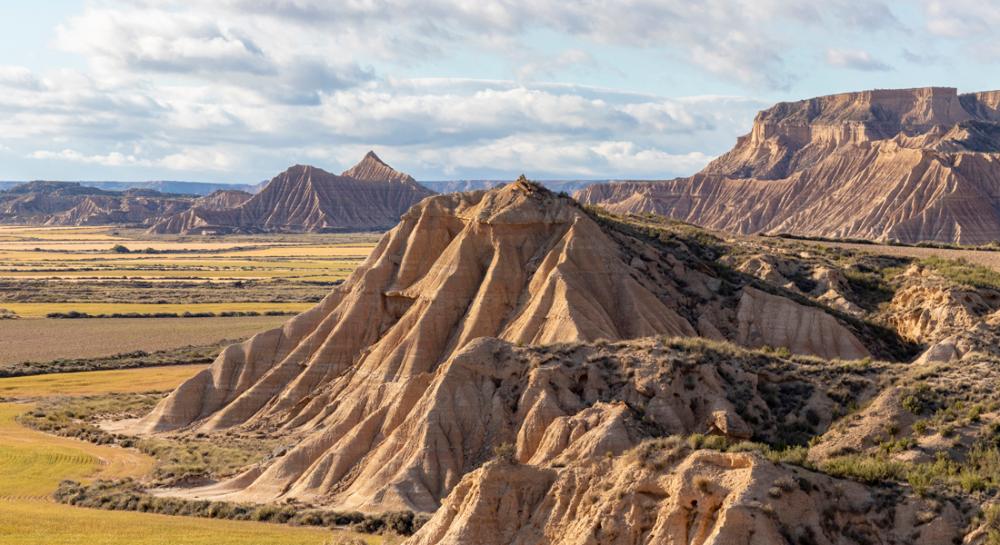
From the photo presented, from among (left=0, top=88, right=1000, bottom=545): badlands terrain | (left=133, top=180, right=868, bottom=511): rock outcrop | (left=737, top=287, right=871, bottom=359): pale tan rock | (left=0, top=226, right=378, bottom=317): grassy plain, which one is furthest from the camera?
(left=0, top=226, right=378, bottom=317): grassy plain

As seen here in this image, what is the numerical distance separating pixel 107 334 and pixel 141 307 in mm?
22383

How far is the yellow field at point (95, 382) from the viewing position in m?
71.3

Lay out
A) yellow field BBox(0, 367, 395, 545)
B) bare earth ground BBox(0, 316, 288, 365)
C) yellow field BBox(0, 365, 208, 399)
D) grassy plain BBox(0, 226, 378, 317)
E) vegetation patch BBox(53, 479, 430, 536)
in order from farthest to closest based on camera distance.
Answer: grassy plain BBox(0, 226, 378, 317), bare earth ground BBox(0, 316, 288, 365), yellow field BBox(0, 365, 208, 399), yellow field BBox(0, 367, 395, 545), vegetation patch BBox(53, 479, 430, 536)

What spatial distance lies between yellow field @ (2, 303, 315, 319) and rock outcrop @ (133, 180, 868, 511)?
59355 millimetres

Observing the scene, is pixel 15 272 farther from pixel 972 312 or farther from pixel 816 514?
pixel 816 514

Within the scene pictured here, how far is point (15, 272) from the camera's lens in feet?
549

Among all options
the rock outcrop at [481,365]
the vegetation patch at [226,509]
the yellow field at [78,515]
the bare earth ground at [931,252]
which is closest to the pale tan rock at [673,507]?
the rock outcrop at [481,365]

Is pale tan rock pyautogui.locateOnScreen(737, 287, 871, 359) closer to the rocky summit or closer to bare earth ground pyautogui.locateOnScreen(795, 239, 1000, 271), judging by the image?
the rocky summit

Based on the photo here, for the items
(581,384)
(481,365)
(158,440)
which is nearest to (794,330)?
(581,384)

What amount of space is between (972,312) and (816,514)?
3688 centimetres

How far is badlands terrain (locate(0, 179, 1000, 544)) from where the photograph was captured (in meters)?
26.1

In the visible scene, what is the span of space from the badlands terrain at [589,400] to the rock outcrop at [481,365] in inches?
3.9

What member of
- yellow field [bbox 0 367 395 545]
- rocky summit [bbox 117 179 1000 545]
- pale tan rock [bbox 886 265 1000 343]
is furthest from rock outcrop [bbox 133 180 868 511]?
pale tan rock [bbox 886 265 1000 343]

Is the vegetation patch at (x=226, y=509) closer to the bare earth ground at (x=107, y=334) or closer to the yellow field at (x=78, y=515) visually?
the yellow field at (x=78, y=515)
